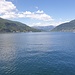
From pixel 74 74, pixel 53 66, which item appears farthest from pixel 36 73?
pixel 74 74

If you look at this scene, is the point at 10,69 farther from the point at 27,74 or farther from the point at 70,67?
the point at 70,67

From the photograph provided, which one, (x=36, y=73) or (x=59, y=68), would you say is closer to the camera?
(x=36, y=73)

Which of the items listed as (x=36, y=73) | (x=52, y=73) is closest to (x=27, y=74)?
(x=36, y=73)

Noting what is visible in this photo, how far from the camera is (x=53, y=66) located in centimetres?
6981

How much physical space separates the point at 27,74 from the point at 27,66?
11.4m

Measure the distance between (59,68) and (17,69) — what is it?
21.7 meters

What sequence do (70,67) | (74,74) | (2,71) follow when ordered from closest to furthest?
(74,74) → (2,71) → (70,67)

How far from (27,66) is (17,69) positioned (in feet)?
22.8

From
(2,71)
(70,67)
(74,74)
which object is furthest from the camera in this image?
(70,67)

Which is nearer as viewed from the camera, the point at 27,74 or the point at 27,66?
the point at 27,74

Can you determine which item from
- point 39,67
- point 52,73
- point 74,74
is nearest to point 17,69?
point 39,67

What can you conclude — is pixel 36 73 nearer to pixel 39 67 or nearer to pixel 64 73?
pixel 39 67

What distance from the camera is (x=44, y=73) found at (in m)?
60.4

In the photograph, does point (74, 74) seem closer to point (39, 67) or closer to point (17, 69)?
point (39, 67)
